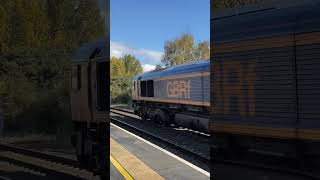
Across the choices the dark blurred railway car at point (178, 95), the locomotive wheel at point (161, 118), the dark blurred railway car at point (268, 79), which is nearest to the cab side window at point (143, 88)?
the dark blurred railway car at point (178, 95)

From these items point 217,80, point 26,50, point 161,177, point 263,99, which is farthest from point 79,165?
point 161,177

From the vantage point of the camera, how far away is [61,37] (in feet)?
8.94

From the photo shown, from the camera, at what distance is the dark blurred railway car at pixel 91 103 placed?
2.63 m

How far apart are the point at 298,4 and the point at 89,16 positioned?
5.28ft

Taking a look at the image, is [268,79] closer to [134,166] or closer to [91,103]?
[91,103]

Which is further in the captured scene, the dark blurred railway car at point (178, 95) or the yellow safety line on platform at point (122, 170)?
the dark blurred railway car at point (178, 95)

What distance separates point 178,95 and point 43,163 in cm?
1241

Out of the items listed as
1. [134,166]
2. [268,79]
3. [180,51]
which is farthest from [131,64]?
[268,79]

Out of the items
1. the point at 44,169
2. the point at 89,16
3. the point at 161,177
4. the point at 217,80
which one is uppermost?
the point at 89,16

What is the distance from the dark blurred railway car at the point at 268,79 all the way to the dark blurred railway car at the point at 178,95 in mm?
10197

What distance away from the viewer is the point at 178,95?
15.2 meters

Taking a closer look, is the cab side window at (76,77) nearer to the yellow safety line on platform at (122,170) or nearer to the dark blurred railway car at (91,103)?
the dark blurred railway car at (91,103)

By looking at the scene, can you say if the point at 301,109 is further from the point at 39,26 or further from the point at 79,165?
the point at 39,26

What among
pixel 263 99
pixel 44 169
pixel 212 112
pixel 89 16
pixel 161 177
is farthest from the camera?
pixel 161 177
